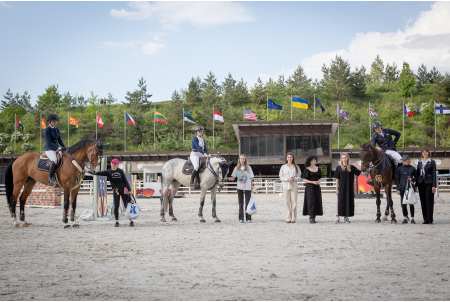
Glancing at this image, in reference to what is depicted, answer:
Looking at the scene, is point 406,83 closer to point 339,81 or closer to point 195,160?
point 339,81

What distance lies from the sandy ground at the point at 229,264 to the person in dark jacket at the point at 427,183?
1.04 meters

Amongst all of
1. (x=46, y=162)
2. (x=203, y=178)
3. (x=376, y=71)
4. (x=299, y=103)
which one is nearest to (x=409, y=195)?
(x=203, y=178)

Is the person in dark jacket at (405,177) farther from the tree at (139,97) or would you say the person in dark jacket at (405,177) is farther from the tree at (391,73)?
the tree at (391,73)

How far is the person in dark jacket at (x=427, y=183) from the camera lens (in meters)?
11.4

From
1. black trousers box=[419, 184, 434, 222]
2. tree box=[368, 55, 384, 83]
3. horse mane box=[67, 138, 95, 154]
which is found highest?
tree box=[368, 55, 384, 83]

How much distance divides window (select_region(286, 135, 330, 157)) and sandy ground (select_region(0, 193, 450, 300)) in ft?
112

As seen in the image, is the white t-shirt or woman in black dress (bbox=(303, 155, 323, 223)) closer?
woman in black dress (bbox=(303, 155, 323, 223))

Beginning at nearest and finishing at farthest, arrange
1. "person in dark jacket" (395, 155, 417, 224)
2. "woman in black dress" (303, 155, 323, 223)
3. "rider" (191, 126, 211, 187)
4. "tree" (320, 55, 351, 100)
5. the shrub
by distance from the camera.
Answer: "person in dark jacket" (395, 155, 417, 224) < "woman in black dress" (303, 155, 323, 223) < "rider" (191, 126, 211, 187) < the shrub < "tree" (320, 55, 351, 100)

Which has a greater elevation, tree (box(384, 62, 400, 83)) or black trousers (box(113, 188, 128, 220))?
tree (box(384, 62, 400, 83))

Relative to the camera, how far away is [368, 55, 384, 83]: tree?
402 ft

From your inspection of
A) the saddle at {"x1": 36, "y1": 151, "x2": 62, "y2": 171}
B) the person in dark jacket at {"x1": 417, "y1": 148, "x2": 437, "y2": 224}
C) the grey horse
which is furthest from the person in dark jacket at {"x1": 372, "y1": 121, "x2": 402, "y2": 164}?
Result: the saddle at {"x1": 36, "y1": 151, "x2": 62, "y2": 171}

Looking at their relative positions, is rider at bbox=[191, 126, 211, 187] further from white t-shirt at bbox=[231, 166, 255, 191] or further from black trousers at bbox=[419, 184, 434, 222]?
black trousers at bbox=[419, 184, 434, 222]

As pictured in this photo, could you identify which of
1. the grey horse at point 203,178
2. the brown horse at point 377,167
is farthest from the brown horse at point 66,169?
the brown horse at point 377,167

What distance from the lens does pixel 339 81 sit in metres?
93.4
